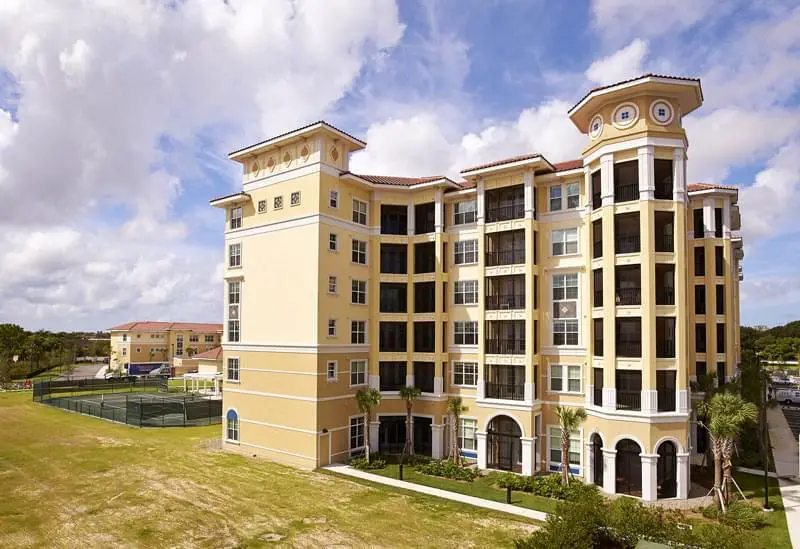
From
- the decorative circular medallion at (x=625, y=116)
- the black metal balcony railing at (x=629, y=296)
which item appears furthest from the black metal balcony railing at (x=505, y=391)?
the decorative circular medallion at (x=625, y=116)

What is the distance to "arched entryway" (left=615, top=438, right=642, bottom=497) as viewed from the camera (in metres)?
26.5

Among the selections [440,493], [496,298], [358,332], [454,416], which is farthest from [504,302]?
[440,493]

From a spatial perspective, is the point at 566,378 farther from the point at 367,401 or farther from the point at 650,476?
the point at 367,401

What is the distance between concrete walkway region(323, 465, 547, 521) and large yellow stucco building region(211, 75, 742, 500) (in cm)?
201

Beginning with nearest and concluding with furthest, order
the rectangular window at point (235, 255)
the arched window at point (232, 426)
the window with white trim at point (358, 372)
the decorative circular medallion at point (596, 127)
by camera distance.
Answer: the decorative circular medallion at point (596, 127)
the window with white trim at point (358, 372)
the arched window at point (232, 426)
the rectangular window at point (235, 255)

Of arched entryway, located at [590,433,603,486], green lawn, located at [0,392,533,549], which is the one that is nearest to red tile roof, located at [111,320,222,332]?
green lawn, located at [0,392,533,549]

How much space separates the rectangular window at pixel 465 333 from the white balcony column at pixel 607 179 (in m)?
11.0

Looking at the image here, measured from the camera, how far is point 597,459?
28.1 metres

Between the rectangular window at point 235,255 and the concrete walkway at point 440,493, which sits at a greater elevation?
the rectangular window at point 235,255

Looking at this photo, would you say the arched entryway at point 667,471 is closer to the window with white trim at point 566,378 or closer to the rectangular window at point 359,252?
the window with white trim at point 566,378

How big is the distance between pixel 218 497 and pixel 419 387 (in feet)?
46.5

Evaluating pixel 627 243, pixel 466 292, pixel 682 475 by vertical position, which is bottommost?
pixel 682 475

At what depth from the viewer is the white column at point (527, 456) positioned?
29.6 metres

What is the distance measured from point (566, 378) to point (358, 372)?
13105 mm
